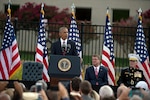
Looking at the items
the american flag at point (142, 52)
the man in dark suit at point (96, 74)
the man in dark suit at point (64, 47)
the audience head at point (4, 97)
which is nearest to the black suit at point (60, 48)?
the man in dark suit at point (64, 47)

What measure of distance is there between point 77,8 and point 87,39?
567 cm

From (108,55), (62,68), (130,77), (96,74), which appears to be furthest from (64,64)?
(108,55)

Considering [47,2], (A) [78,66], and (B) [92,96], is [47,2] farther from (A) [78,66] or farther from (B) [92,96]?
(B) [92,96]

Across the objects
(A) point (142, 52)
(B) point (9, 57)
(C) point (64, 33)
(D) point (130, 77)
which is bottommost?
(D) point (130, 77)

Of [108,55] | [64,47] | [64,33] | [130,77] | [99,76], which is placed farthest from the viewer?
[108,55]

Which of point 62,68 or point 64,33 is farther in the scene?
point 64,33

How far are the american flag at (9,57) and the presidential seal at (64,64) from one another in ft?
17.5

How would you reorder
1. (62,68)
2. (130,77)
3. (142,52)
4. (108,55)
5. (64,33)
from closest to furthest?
(62,68) → (64,33) → (130,77) → (108,55) → (142,52)

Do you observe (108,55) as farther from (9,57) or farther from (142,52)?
(9,57)

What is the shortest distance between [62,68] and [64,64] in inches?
4.1

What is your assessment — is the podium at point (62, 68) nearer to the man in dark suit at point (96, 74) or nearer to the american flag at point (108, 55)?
the man in dark suit at point (96, 74)

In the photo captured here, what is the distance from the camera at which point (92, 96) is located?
10.8 m

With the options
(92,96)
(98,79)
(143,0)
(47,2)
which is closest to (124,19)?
(143,0)

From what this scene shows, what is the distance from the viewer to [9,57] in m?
19.8
